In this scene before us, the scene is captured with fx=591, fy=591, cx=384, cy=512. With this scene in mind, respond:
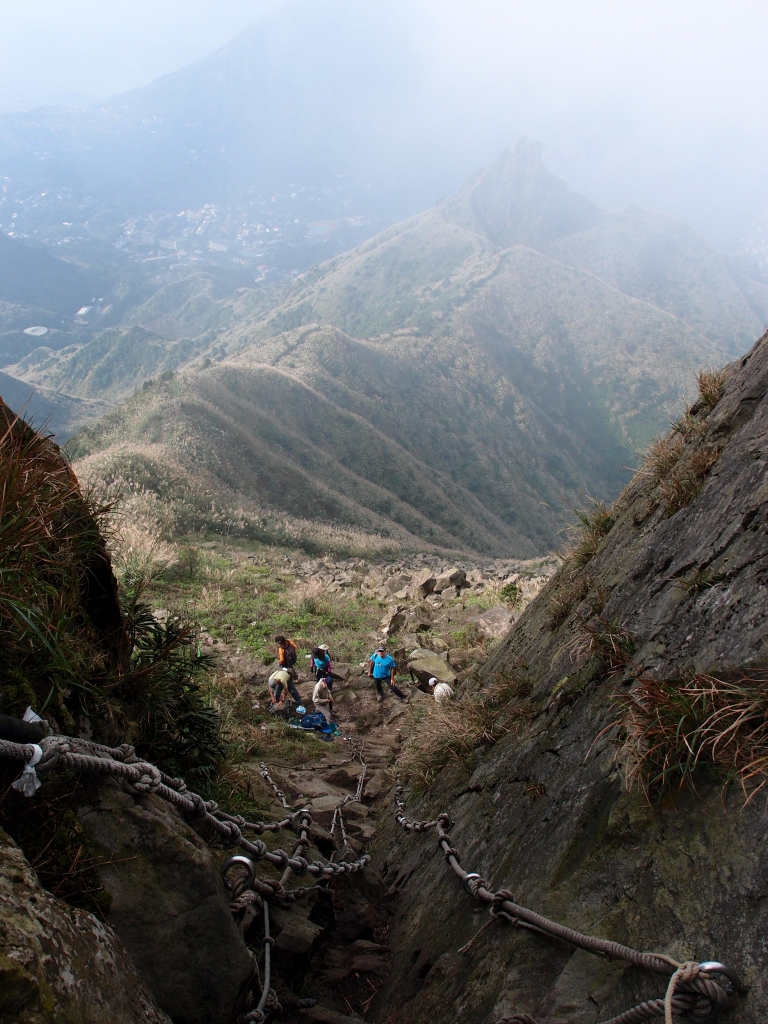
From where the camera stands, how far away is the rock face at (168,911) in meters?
2.04

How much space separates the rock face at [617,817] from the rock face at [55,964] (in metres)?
1.26

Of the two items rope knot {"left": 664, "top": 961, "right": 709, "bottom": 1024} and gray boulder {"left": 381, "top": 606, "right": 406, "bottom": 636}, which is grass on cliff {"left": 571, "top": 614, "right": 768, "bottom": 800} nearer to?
rope knot {"left": 664, "top": 961, "right": 709, "bottom": 1024}

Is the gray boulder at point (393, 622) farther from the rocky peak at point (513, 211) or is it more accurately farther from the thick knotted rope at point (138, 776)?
the rocky peak at point (513, 211)

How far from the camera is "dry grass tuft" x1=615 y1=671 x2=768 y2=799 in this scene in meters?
1.90

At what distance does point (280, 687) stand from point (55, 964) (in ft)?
24.3

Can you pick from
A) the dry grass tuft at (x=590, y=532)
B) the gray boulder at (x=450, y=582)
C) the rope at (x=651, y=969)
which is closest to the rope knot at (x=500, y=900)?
the rope at (x=651, y=969)

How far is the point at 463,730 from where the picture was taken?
4.46 meters

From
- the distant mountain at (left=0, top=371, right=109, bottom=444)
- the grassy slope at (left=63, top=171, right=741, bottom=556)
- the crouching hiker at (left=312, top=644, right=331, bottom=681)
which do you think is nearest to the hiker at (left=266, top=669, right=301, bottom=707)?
the crouching hiker at (left=312, top=644, right=331, bottom=681)

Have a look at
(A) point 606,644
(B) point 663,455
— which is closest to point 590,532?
(B) point 663,455

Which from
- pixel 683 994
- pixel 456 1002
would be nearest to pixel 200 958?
pixel 456 1002

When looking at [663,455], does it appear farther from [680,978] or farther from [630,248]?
[630,248]

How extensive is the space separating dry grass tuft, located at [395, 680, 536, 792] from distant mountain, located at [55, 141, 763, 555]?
2.02m

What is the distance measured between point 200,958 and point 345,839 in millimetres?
2649

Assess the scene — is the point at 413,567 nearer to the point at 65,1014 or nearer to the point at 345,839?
the point at 345,839
